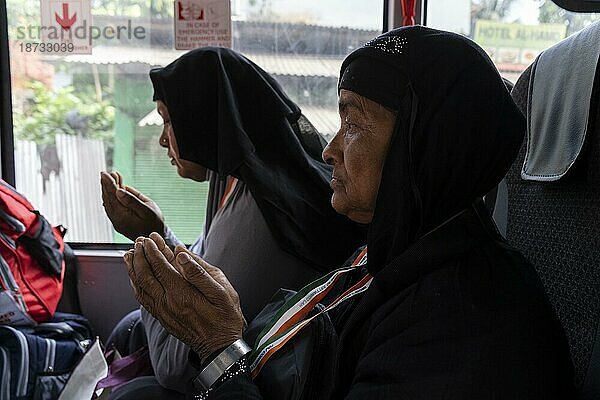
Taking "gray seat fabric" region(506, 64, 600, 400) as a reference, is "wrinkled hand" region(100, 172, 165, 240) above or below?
below

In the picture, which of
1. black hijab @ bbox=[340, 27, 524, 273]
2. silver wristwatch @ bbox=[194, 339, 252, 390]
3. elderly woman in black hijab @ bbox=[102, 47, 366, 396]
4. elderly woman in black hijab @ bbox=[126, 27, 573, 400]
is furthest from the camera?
elderly woman in black hijab @ bbox=[102, 47, 366, 396]

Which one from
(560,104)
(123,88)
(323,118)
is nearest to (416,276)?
(560,104)

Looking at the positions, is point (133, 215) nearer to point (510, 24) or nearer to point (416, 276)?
point (416, 276)

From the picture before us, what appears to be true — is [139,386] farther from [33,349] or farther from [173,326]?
[33,349]

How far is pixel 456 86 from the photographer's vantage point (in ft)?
3.21

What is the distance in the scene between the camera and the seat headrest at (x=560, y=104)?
0.97 m

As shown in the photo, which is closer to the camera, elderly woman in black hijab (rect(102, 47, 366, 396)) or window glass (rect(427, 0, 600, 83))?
elderly woman in black hijab (rect(102, 47, 366, 396))

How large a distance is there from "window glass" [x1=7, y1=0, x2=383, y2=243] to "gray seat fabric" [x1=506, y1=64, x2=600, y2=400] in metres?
1.46

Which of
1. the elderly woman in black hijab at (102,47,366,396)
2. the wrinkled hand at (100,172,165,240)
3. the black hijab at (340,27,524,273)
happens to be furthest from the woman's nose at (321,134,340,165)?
the wrinkled hand at (100,172,165,240)

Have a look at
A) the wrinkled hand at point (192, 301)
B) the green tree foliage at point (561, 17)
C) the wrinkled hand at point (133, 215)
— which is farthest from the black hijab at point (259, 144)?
the green tree foliage at point (561, 17)

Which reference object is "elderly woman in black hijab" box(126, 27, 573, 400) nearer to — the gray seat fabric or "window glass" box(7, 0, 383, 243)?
the gray seat fabric

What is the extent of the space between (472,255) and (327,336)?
261 millimetres

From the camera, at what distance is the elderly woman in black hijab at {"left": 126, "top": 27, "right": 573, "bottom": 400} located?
34.0 inches

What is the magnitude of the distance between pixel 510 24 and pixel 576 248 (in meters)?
1.54
